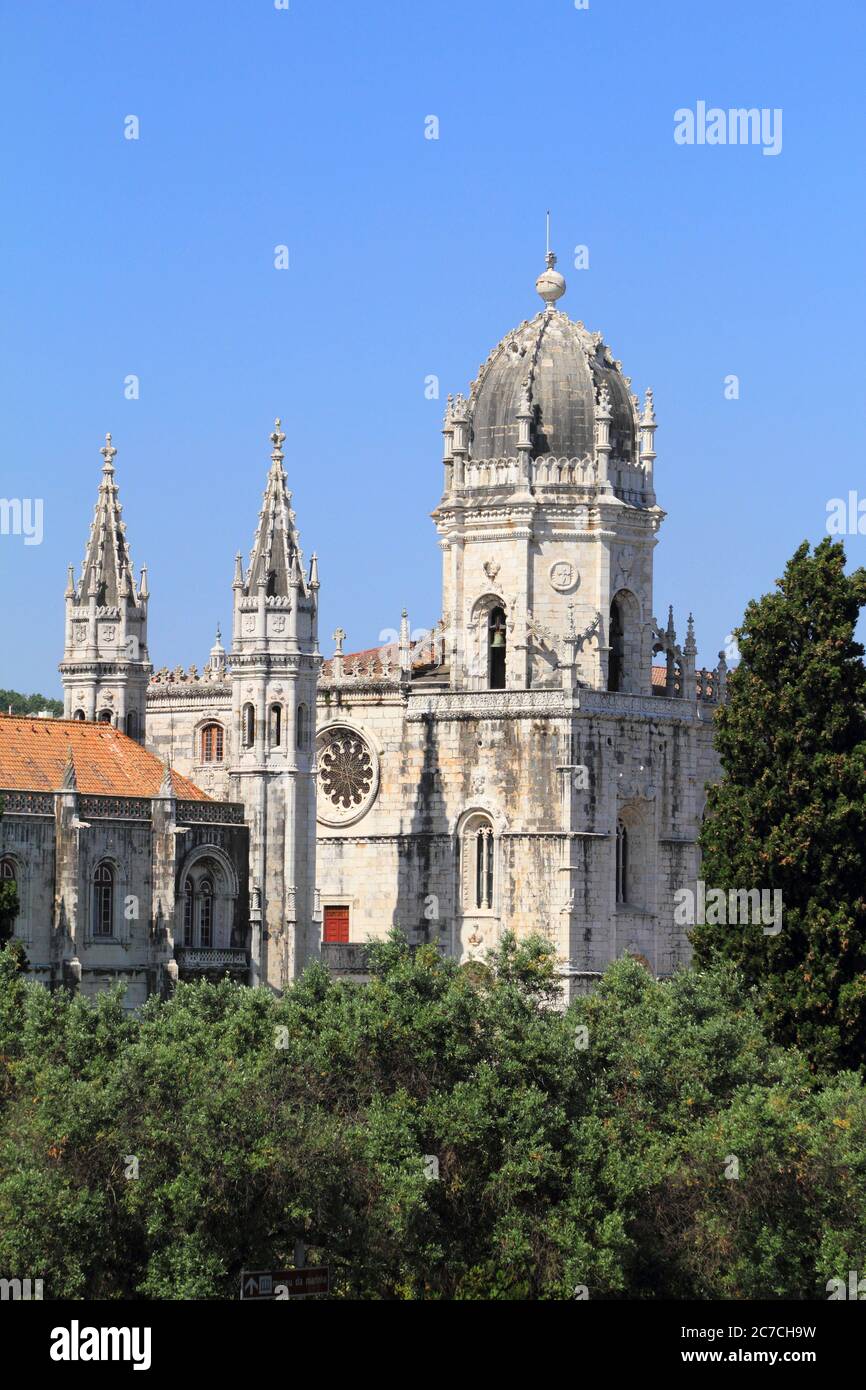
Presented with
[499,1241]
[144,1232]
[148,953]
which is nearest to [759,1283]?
[499,1241]

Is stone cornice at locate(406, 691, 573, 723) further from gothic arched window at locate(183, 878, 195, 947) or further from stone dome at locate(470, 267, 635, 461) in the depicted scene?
gothic arched window at locate(183, 878, 195, 947)

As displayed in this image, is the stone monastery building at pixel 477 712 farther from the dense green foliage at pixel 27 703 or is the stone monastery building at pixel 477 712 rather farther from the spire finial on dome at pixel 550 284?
the dense green foliage at pixel 27 703

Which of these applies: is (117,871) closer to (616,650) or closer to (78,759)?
(78,759)

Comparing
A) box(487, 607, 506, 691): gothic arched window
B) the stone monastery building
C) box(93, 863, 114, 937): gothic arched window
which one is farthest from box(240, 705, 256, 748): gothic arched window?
box(487, 607, 506, 691): gothic arched window

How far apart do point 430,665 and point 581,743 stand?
7534mm

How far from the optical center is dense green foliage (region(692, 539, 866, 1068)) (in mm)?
85438

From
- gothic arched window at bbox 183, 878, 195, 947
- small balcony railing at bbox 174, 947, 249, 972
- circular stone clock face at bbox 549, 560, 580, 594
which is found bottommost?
small balcony railing at bbox 174, 947, 249, 972

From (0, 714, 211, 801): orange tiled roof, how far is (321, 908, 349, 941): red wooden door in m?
13.8

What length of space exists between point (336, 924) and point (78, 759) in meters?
18.3

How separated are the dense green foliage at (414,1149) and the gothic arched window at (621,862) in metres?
37.7

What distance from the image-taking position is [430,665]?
116750 mm

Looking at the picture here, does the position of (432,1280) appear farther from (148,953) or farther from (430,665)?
(430,665)

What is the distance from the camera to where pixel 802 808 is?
88.2 metres

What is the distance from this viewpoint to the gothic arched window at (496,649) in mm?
115000
